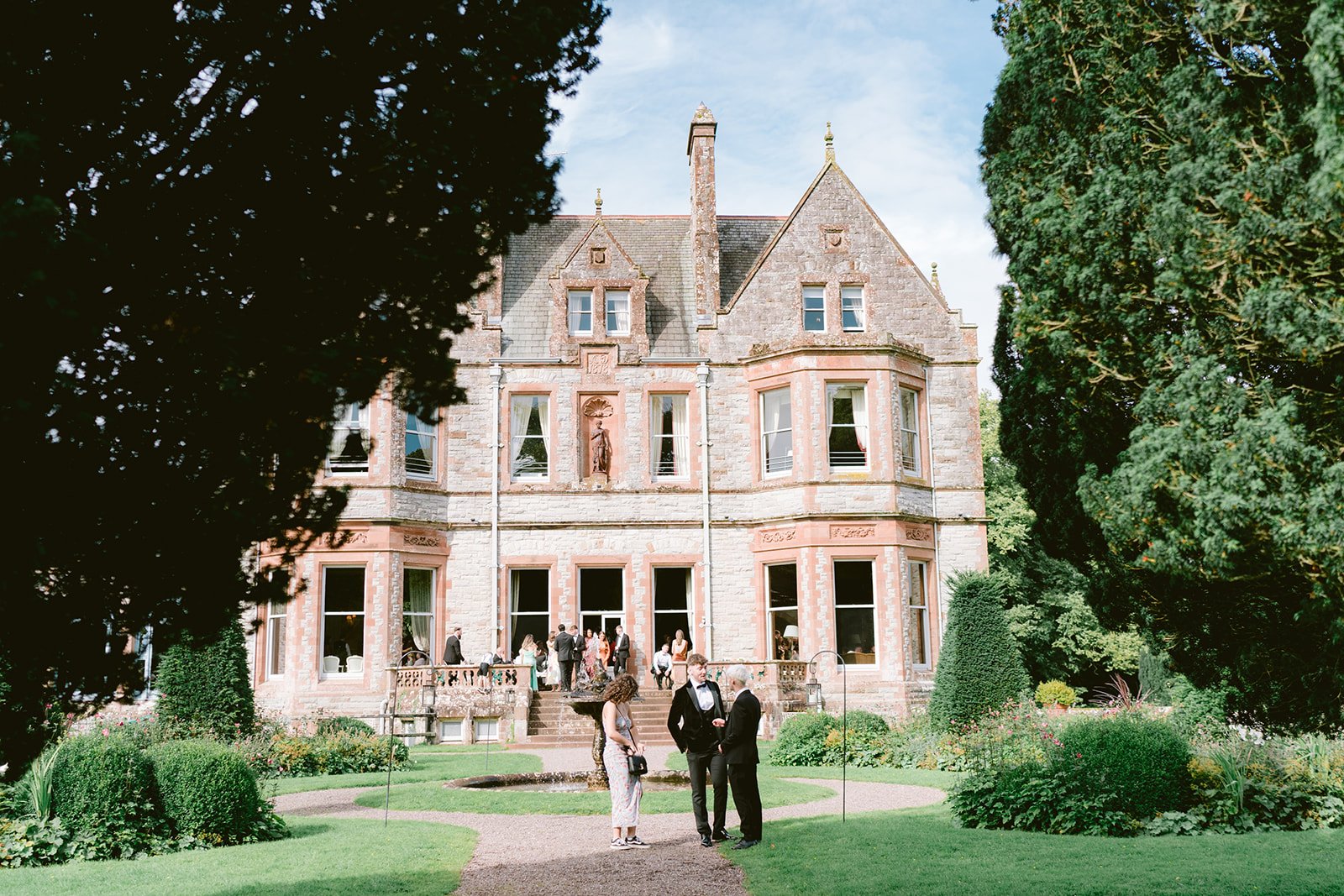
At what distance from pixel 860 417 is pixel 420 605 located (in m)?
11.5

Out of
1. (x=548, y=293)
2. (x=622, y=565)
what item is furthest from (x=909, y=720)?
(x=548, y=293)

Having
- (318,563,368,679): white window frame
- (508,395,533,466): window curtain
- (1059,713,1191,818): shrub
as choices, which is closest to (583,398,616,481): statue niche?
(508,395,533,466): window curtain

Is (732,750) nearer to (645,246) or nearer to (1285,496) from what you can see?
(1285,496)

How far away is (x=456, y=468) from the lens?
87.0 ft

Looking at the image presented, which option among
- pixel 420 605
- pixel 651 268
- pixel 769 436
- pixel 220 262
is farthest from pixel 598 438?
pixel 220 262

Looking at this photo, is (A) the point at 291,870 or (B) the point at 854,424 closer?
(A) the point at 291,870

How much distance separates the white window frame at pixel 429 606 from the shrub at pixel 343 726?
3.03m

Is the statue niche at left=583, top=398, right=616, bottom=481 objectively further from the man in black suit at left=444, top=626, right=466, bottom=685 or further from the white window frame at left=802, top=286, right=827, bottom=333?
the white window frame at left=802, top=286, right=827, bottom=333

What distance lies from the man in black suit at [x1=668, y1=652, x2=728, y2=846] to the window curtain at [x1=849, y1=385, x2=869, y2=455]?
15.8m

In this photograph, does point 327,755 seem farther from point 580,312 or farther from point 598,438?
point 580,312

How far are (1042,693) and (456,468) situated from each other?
1990cm

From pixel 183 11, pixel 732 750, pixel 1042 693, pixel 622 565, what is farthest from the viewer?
pixel 1042 693

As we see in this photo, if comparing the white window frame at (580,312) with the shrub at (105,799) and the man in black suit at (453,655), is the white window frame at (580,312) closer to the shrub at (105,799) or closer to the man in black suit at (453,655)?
the man in black suit at (453,655)

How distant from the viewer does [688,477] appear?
26984 millimetres
